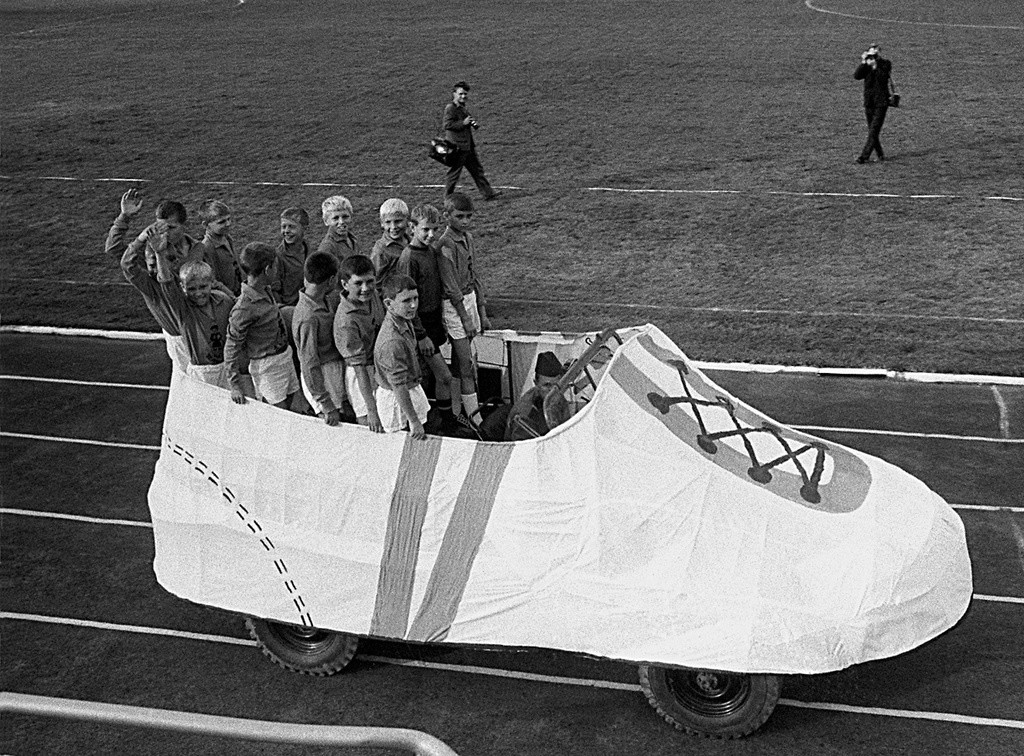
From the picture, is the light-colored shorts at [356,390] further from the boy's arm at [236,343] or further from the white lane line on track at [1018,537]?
the white lane line on track at [1018,537]

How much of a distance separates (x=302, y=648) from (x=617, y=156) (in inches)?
579

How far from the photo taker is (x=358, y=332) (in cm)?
768

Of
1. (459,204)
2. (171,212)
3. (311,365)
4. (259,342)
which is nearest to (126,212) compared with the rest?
(171,212)

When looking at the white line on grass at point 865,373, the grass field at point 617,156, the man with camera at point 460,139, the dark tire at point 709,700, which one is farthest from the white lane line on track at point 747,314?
the dark tire at point 709,700

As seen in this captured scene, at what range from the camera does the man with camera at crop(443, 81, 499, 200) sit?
714 inches

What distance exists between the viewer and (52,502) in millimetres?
10148

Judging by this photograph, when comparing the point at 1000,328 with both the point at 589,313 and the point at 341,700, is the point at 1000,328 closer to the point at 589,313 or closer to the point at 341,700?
the point at 589,313

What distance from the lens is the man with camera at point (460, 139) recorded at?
18125 mm

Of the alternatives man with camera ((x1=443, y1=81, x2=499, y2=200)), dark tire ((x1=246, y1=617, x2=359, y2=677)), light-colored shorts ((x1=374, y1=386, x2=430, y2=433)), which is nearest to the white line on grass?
light-colored shorts ((x1=374, y1=386, x2=430, y2=433))

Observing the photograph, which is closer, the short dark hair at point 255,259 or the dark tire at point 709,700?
the dark tire at point 709,700

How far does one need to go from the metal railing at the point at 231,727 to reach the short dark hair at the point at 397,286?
4.59 meters

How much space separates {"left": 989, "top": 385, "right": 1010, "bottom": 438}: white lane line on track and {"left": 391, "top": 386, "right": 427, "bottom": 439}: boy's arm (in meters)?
5.93

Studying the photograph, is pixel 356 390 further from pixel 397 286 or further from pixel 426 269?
pixel 426 269

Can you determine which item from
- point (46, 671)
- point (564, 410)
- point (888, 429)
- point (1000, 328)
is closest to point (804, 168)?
point (1000, 328)
